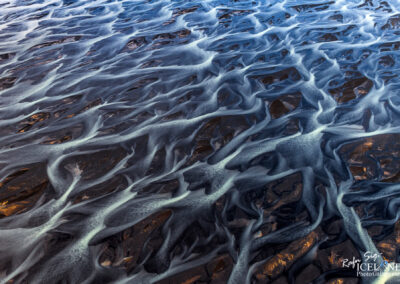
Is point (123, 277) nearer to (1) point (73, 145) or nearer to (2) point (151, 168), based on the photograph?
(2) point (151, 168)

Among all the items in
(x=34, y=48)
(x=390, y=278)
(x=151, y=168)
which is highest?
(x=34, y=48)

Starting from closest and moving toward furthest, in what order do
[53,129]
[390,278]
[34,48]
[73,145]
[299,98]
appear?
[390,278] → [73,145] → [53,129] → [299,98] → [34,48]

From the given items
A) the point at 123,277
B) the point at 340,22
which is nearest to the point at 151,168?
the point at 123,277

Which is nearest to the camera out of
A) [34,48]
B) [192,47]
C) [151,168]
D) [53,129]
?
[151,168]

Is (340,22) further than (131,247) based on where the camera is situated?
Yes

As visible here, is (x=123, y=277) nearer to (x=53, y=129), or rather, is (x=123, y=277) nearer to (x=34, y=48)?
(x=53, y=129)

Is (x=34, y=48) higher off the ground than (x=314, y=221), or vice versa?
(x=34, y=48)
